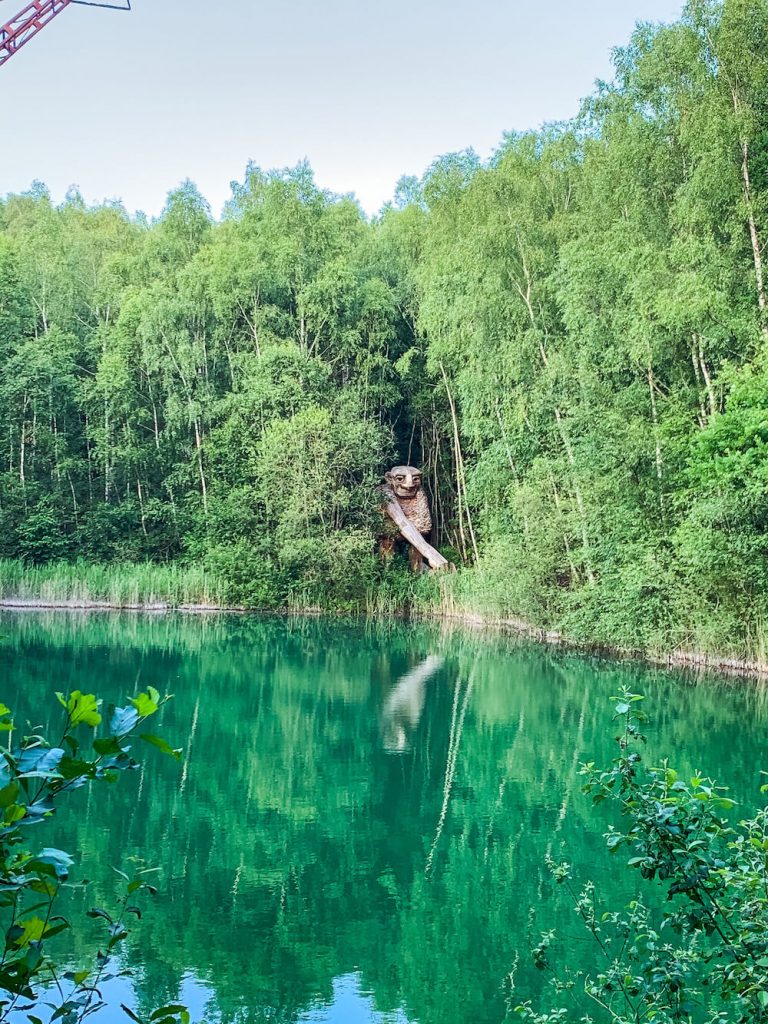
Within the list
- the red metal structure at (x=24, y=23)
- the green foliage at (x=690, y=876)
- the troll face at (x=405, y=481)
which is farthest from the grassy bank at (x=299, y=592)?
the green foliage at (x=690, y=876)

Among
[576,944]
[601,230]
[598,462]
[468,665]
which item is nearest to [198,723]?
[468,665]

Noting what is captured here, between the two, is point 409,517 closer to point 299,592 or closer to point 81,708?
point 299,592

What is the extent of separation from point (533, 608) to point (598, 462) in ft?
10.3

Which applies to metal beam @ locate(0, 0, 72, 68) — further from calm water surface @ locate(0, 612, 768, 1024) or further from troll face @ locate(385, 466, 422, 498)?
troll face @ locate(385, 466, 422, 498)

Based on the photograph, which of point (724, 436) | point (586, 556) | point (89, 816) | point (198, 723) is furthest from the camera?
point (586, 556)

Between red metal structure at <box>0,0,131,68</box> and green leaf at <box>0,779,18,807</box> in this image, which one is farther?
red metal structure at <box>0,0,131,68</box>

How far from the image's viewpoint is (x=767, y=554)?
12.9m

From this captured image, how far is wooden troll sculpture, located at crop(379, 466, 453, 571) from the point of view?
73.7ft

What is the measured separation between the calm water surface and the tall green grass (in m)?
5.00

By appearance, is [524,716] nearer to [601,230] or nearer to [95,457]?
[601,230]

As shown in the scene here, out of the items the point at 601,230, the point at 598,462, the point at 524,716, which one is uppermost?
the point at 601,230

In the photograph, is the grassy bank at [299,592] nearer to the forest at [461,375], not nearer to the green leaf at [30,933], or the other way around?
the forest at [461,375]

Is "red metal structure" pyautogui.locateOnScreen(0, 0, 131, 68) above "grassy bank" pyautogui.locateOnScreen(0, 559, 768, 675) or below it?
above

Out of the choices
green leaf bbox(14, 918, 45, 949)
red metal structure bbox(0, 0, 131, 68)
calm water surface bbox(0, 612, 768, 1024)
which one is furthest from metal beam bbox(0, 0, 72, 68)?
green leaf bbox(14, 918, 45, 949)
